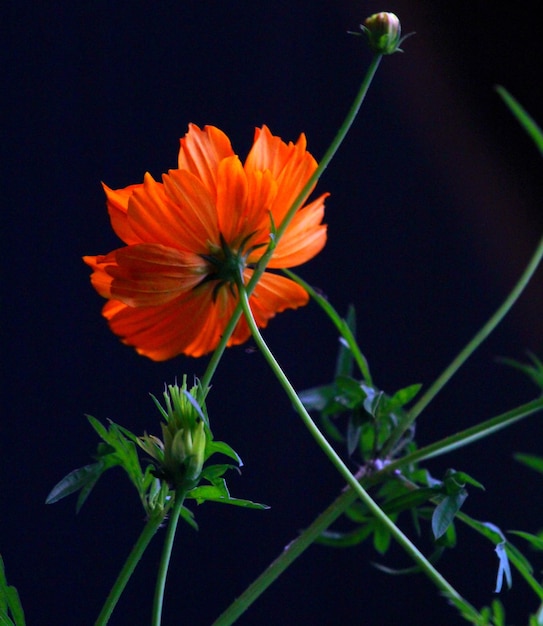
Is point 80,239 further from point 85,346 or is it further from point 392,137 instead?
point 392,137

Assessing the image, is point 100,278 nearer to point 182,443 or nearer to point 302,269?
point 182,443

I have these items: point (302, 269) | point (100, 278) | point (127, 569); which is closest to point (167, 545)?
point (127, 569)

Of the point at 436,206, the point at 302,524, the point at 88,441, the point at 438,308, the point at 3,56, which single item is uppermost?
the point at 3,56

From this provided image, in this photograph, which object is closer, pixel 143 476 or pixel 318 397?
pixel 143 476

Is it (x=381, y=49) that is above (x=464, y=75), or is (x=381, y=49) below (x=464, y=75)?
below

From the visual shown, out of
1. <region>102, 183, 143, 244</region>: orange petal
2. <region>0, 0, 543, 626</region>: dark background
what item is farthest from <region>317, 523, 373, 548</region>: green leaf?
<region>0, 0, 543, 626</region>: dark background

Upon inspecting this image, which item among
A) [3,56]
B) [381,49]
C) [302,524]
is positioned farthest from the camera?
[302,524]

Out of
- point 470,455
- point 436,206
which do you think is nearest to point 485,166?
point 436,206
